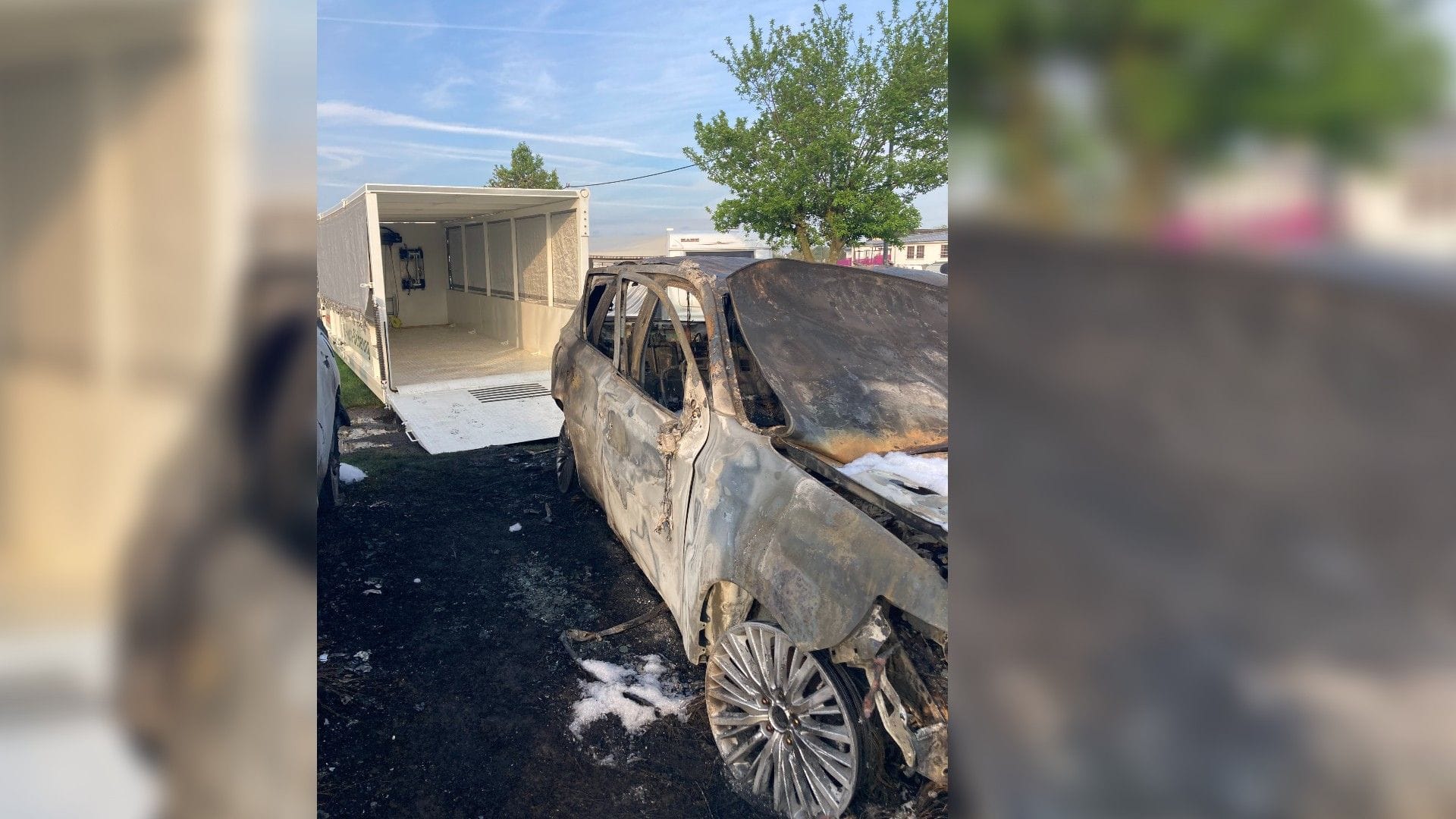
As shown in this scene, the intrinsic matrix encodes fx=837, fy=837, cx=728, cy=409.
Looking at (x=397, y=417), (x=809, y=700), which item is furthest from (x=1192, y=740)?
(x=397, y=417)

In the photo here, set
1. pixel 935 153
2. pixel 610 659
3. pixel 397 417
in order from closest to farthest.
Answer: pixel 610 659 < pixel 397 417 < pixel 935 153

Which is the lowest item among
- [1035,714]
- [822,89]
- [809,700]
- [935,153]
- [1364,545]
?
[809,700]

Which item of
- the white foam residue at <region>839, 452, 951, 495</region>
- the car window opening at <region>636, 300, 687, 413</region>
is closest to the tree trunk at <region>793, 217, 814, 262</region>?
the car window opening at <region>636, 300, 687, 413</region>

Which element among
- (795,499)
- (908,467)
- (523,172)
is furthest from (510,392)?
(523,172)

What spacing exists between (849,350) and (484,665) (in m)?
2.26

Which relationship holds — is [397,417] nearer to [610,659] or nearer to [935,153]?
[610,659]

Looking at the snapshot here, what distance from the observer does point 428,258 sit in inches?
646

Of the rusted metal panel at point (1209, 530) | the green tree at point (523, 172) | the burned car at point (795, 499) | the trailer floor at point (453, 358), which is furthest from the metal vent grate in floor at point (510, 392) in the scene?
the green tree at point (523, 172)

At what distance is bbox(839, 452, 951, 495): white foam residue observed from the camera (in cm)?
298

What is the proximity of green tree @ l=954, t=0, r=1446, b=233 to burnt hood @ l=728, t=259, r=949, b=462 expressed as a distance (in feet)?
8.52

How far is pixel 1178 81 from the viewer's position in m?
0.43

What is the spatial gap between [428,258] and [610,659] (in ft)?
46.5

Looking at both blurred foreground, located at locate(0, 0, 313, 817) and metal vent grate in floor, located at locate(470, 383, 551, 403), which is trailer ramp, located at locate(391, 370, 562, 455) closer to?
metal vent grate in floor, located at locate(470, 383, 551, 403)

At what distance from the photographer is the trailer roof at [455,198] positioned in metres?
9.57
